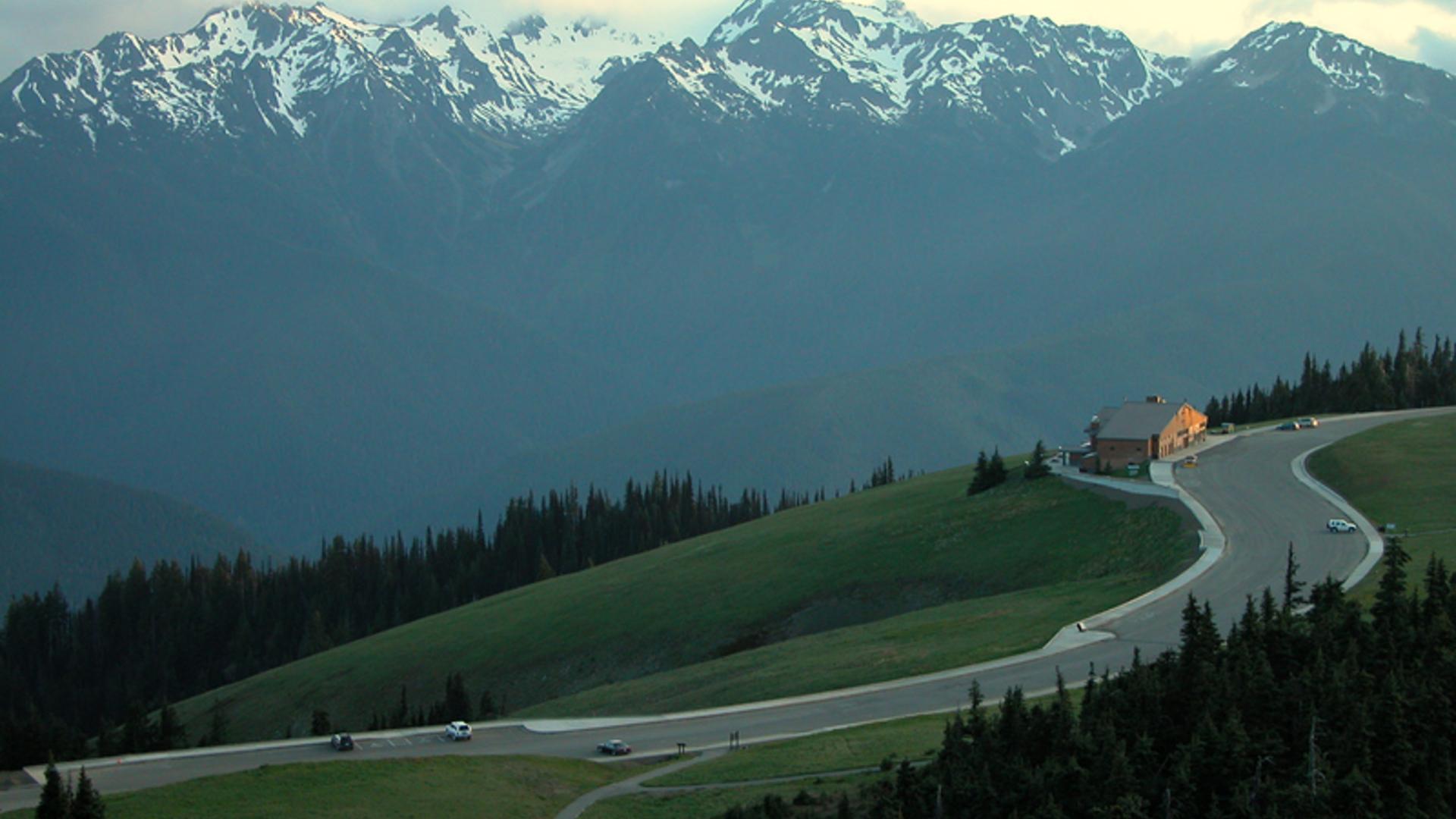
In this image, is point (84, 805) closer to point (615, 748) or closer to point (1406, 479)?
point (615, 748)

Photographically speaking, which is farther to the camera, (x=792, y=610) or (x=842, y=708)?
(x=792, y=610)

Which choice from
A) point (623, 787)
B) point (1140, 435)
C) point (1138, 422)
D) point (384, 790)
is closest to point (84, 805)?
point (384, 790)

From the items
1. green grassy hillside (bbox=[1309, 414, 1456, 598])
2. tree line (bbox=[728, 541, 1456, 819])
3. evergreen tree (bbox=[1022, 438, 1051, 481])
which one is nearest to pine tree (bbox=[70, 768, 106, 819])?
tree line (bbox=[728, 541, 1456, 819])

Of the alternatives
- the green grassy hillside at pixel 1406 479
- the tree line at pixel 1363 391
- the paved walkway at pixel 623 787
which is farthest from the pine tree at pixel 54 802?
the tree line at pixel 1363 391

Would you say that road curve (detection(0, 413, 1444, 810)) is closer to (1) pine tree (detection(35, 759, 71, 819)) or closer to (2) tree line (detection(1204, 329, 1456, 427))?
(1) pine tree (detection(35, 759, 71, 819))

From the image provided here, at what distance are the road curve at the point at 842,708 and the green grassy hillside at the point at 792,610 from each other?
314cm

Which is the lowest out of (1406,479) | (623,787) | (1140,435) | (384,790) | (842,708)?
(623,787)

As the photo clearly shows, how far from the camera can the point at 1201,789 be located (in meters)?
49.9

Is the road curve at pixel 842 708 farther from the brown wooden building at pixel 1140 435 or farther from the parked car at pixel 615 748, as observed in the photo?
the brown wooden building at pixel 1140 435

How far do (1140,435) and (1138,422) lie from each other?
9.16 ft

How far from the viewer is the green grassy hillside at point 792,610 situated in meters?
81.4

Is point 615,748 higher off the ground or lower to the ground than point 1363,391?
lower

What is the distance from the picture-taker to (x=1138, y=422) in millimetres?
122250

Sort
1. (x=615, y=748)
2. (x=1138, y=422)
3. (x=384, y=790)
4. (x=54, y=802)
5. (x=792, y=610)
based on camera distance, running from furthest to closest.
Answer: (x=1138, y=422), (x=792, y=610), (x=615, y=748), (x=384, y=790), (x=54, y=802)
